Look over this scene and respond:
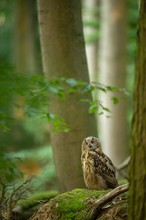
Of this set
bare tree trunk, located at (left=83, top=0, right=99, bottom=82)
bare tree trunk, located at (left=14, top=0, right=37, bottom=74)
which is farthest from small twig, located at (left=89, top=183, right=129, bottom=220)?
bare tree trunk, located at (left=14, top=0, right=37, bottom=74)

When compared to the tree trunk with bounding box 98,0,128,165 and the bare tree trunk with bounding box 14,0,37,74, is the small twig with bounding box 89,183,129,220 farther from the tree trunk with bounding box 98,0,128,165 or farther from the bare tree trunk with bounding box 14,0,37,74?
the bare tree trunk with bounding box 14,0,37,74

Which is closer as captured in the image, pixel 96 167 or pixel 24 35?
pixel 96 167

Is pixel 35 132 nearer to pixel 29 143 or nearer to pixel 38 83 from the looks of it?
pixel 29 143

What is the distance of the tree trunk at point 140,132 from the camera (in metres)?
3.97

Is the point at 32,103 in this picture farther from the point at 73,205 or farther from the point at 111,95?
the point at 111,95

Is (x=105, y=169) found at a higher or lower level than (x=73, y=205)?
lower

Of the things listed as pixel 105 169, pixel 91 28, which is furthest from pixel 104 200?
pixel 91 28

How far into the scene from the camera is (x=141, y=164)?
4.00 metres

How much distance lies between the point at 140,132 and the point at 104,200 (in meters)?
1.22

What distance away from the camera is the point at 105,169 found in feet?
21.9

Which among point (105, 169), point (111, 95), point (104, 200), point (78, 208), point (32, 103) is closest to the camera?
point (104, 200)

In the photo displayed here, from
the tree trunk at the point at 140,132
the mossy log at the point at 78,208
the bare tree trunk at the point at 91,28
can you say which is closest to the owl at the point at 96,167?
the mossy log at the point at 78,208

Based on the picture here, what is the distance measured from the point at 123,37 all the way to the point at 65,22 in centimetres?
752

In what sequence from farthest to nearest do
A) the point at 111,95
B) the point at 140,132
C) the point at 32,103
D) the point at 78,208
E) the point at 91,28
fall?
the point at 91,28
the point at 111,95
the point at 32,103
the point at 78,208
the point at 140,132
